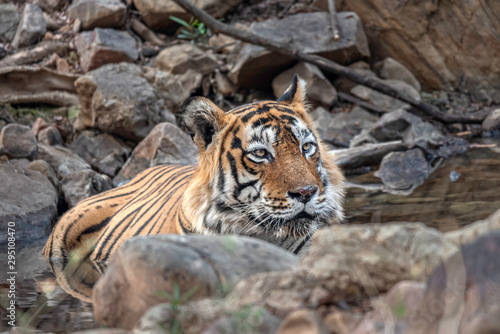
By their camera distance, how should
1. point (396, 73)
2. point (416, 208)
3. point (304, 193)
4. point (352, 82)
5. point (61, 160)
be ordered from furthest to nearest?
point (396, 73), point (352, 82), point (61, 160), point (416, 208), point (304, 193)

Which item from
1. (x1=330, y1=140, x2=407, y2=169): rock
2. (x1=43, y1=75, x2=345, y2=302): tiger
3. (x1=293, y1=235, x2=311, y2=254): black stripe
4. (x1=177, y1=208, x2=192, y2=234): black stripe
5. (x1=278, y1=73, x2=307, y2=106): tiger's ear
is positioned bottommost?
(x1=330, y1=140, x2=407, y2=169): rock

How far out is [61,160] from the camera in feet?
22.4

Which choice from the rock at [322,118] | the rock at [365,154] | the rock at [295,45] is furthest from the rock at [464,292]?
the rock at [295,45]

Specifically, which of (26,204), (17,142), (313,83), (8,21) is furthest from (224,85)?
(26,204)

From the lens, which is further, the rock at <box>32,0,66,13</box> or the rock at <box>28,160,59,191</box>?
the rock at <box>32,0,66,13</box>

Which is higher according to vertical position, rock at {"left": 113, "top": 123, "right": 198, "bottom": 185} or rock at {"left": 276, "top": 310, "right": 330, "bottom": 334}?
rock at {"left": 276, "top": 310, "right": 330, "bottom": 334}

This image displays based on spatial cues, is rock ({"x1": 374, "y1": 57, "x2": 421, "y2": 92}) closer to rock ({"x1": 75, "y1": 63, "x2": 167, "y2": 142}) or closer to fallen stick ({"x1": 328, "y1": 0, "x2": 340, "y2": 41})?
fallen stick ({"x1": 328, "y1": 0, "x2": 340, "y2": 41})

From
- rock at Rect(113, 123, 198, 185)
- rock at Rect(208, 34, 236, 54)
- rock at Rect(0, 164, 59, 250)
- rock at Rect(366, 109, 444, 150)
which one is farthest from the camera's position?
rock at Rect(208, 34, 236, 54)

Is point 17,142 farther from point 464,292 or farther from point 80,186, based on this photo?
point 464,292

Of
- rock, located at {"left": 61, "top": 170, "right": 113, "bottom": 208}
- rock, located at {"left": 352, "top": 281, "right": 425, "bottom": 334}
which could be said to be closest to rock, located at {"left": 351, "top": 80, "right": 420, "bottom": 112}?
rock, located at {"left": 61, "top": 170, "right": 113, "bottom": 208}

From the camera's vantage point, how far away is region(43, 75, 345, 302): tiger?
126 inches

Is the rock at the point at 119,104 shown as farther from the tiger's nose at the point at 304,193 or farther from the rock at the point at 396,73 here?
the tiger's nose at the point at 304,193

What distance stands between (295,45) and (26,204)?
5.94 metres

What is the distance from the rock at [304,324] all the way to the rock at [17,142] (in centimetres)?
578
